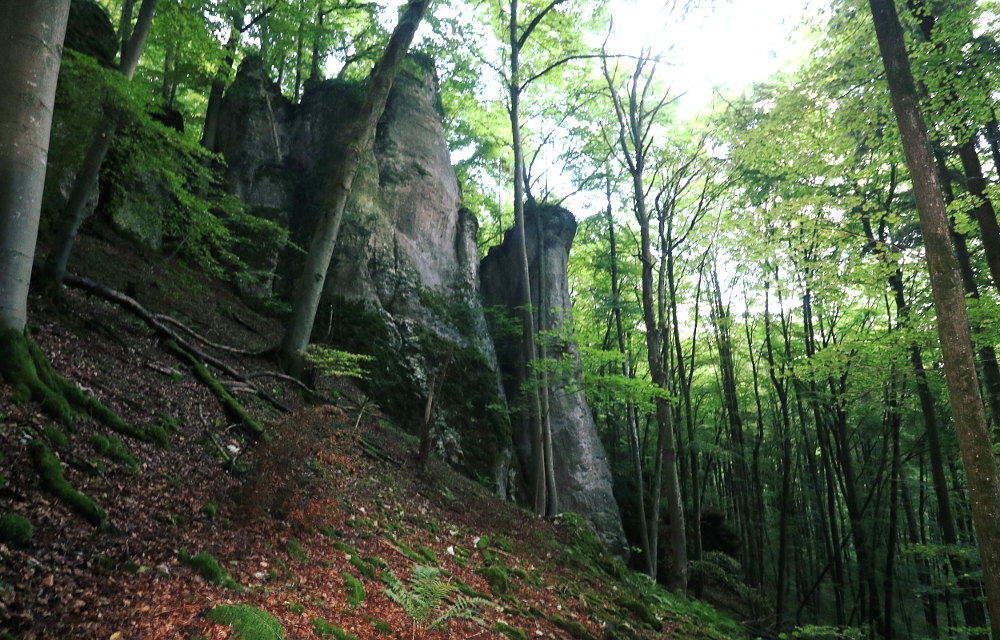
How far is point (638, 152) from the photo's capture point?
44.4ft

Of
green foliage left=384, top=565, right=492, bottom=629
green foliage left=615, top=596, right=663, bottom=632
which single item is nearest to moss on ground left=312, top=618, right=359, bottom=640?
green foliage left=384, top=565, right=492, bottom=629

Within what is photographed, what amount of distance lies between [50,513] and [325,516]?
2.04 metres

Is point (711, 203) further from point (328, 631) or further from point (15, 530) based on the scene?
point (15, 530)

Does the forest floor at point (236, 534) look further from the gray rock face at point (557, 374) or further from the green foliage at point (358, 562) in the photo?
the gray rock face at point (557, 374)

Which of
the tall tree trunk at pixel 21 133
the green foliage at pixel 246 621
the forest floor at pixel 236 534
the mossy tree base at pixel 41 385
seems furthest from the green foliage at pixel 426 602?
the tall tree trunk at pixel 21 133

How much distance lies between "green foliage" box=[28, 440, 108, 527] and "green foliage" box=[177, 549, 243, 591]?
Answer: 54cm

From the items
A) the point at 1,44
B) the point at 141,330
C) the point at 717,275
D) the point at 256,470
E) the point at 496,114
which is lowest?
the point at 256,470

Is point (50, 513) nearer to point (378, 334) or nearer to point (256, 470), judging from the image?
point (256, 470)

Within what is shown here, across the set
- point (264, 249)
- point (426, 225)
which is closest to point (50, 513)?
point (264, 249)

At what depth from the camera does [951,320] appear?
5.06 metres

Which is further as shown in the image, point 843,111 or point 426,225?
point 426,225

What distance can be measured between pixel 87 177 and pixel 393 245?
9.57 meters

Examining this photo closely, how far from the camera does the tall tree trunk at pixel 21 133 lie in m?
3.90

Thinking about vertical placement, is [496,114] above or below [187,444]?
above
